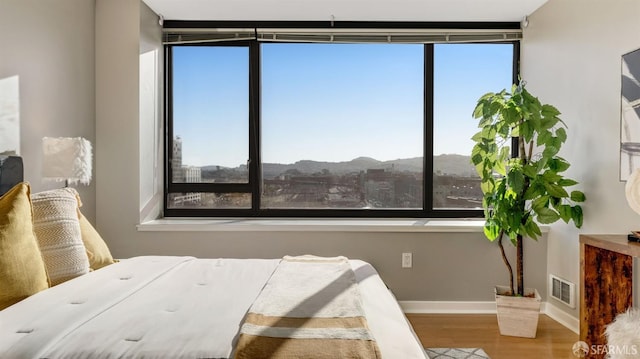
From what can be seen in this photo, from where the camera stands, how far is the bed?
1.19m

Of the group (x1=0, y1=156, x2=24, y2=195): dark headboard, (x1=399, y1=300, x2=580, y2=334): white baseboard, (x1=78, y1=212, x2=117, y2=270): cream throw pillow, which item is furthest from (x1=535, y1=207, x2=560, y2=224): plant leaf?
(x1=0, y1=156, x2=24, y2=195): dark headboard

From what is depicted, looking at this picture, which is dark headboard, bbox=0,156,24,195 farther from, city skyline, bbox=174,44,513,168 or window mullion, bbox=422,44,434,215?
window mullion, bbox=422,44,434,215

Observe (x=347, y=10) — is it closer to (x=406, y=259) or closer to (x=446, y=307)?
(x=406, y=259)

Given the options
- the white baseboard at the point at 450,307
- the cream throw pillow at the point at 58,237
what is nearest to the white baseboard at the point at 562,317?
the white baseboard at the point at 450,307

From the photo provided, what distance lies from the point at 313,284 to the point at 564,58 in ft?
8.61

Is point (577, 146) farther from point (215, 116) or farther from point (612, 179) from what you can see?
point (215, 116)

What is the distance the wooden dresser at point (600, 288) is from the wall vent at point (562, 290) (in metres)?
0.64

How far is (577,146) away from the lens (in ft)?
9.93

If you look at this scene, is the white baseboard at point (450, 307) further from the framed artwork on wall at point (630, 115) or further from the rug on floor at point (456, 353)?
the framed artwork on wall at point (630, 115)

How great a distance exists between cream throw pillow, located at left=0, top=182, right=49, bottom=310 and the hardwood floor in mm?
2228

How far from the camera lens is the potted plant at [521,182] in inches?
113

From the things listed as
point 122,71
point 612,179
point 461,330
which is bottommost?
point 461,330

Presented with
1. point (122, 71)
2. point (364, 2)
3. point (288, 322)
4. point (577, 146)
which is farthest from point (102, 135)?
point (577, 146)

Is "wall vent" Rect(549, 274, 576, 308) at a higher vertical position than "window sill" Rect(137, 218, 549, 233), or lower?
lower
